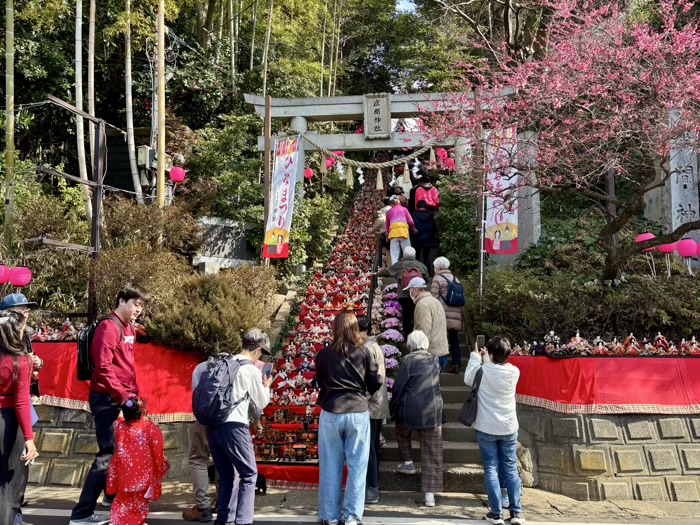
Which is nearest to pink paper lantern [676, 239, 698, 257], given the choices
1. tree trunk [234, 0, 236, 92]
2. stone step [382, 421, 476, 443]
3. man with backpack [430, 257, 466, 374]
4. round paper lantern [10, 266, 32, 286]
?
man with backpack [430, 257, 466, 374]

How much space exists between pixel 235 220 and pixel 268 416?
6.66 metres

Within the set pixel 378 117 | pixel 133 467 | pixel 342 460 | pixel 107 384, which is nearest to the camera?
pixel 133 467

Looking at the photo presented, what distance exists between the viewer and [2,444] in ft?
13.5

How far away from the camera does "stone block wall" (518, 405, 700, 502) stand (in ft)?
18.9

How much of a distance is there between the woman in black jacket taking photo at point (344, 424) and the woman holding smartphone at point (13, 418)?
6.97ft

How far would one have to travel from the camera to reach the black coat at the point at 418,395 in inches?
217

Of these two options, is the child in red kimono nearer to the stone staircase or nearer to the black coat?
the black coat

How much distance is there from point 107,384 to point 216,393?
96cm

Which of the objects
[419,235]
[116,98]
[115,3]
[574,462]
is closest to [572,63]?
[419,235]

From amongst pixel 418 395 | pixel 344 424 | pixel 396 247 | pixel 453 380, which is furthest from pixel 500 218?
pixel 344 424

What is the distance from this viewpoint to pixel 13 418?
4.20 m

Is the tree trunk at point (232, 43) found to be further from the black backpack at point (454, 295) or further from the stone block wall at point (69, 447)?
the stone block wall at point (69, 447)

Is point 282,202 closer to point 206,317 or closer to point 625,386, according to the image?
point 206,317

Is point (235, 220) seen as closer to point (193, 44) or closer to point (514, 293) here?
point (514, 293)
